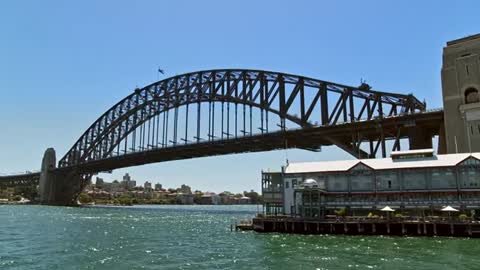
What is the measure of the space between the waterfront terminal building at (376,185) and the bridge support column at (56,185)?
10718 centimetres

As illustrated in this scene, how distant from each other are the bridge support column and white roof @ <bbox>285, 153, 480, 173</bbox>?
353 ft

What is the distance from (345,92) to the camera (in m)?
90.8

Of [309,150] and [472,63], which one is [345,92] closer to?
[309,150]

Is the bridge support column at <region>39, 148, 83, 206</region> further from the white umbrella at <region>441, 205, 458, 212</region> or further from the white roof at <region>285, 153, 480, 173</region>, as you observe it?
the white umbrella at <region>441, 205, 458, 212</region>

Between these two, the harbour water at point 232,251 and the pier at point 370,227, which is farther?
the pier at point 370,227

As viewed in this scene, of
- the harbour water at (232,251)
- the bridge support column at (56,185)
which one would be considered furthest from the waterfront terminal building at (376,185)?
the bridge support column at (56,185)

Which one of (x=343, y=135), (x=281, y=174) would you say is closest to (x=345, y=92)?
(x=343, y=135)

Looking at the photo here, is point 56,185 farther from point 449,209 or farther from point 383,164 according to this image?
point 449,209

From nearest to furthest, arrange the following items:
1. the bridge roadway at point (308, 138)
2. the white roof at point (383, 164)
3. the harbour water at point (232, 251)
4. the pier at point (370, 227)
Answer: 1. the harbour water at point (232, 251)
2. the pier at point (370, 227)
3. the white roof at point (383, 164)
4. the bridge roadway at point (308, 138)

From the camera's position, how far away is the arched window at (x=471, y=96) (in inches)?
2510

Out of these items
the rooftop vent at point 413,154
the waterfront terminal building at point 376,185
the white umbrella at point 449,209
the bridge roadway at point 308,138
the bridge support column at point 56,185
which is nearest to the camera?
the white umbrella at point 449,209

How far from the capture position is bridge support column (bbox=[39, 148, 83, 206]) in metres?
150

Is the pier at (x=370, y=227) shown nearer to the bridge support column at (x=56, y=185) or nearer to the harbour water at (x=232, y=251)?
the harbour water at (x=232, y=251)

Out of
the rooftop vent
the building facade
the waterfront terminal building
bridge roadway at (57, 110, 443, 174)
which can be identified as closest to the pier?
the waterfront terminal building
